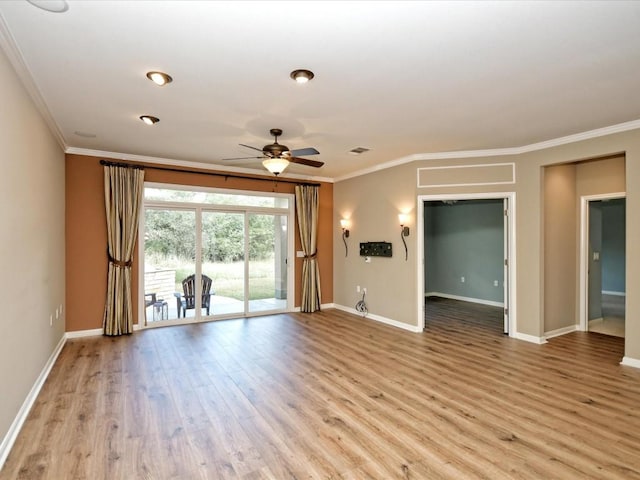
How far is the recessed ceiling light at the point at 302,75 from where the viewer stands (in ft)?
9.62

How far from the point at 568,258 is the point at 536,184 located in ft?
4.90

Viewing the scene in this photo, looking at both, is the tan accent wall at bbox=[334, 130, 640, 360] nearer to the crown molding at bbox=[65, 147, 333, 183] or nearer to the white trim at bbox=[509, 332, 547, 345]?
the white trim at bbox=[509, 332, 547, 345]

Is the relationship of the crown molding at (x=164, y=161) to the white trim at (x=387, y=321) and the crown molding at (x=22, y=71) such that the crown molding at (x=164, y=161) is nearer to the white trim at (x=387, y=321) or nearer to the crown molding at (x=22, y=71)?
the crown molding at (x=22, y=71)

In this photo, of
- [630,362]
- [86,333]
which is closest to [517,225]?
[630,362]

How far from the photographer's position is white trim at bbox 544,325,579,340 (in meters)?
5.43

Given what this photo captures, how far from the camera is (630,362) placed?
424 centimetres

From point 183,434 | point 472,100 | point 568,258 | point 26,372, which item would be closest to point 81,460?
point 183,434

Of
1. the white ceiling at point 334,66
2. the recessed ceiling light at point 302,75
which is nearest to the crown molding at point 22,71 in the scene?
the white ceiling at point 334,66

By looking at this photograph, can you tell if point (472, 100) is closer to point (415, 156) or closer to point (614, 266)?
point (415, 156)

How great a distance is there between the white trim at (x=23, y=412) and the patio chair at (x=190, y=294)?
207 centimetres

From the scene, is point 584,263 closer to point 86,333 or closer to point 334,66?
point 334,66

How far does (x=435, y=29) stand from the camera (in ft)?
7.77

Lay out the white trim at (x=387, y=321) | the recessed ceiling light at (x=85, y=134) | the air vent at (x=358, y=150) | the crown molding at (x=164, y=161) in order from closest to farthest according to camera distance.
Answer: the recessed ceiling light at (x=85, y=134)
the air vent at (x=358, y=150)
the crown molding at (x=164, y=161)
the white trim at (x=387, y=321)

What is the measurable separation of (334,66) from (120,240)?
4.57 meters
